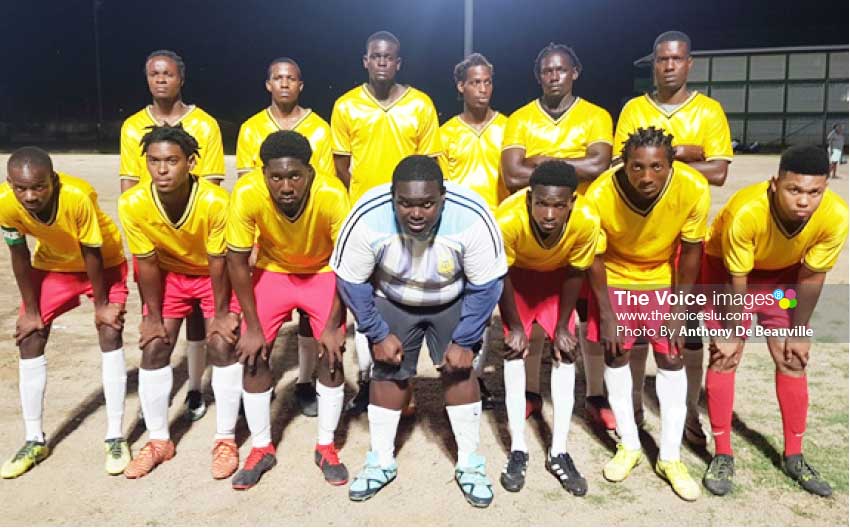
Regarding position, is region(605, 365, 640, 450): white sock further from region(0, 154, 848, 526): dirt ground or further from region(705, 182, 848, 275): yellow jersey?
region(705, 182, 848, 275): yellow jersey

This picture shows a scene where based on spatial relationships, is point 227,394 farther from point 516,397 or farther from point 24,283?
point 516,397

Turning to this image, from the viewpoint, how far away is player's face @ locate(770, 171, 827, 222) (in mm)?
3355

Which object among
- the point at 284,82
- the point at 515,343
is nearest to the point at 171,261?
the point at 284,82

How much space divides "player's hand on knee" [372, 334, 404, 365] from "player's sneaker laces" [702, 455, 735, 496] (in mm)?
1652

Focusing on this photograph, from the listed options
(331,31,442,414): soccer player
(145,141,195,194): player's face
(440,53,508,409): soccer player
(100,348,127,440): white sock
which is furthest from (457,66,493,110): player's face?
(100,348,127,440): white sock

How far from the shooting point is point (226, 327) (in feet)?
12.4

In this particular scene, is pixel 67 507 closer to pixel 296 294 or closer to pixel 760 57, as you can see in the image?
pixel 296 294

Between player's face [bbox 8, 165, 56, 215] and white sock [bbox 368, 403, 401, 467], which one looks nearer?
player's face [bbox 8, 165, 56, 215]

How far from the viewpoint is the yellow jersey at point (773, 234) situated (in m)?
3.51

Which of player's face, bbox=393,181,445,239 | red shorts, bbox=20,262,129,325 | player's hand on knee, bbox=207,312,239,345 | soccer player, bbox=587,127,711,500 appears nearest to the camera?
player's face, bbox=393,181,445,239

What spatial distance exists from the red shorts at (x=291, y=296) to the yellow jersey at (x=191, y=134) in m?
1.06

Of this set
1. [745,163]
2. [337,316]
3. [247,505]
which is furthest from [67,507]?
[745,163]

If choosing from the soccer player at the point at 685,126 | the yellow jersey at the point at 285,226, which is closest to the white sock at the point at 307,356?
the yellow jersey at the point at 285,226

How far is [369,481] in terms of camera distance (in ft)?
12.1
